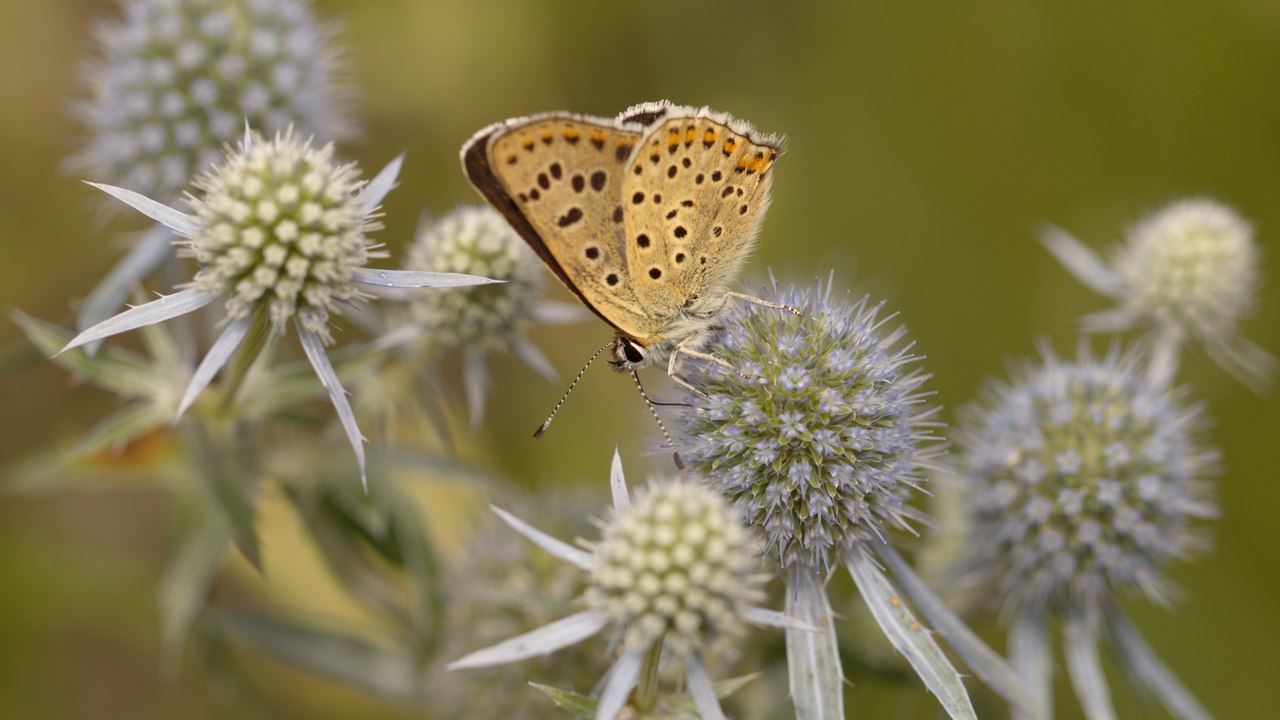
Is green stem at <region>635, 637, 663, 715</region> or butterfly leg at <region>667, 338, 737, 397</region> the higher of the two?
butterfly leg at <region>667, 338, 737, 397</region>

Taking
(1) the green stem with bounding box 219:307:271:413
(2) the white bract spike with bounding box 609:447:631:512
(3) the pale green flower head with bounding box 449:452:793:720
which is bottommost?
(3) the pale green flower head with bounding box 449:452:793:720

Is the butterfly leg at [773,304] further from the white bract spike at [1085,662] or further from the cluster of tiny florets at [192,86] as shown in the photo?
the cluster of tiny florets at [192,86]

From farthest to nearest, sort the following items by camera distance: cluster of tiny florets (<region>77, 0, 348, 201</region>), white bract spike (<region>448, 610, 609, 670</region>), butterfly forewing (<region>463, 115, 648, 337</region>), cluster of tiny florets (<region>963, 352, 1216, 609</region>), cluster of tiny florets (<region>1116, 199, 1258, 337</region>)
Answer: cluster of tiny florets (<region>1116, 199, 1258, 337</region>), cluster of tiny florets (<region>77, 0, 348, 201</region>), cluster of tiny florets (<region>963, 352, 1216, 609</region>), butterfly forewing (<region>463, 115, 648, 337</region>), white bract spike (<region>448, 610, 609, 670</region>)

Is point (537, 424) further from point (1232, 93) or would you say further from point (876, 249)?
point (1232, 93)

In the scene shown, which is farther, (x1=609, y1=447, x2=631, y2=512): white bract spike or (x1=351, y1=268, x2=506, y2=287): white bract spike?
(x1=351, y1=268, x2=506, y2=287): white bract spike

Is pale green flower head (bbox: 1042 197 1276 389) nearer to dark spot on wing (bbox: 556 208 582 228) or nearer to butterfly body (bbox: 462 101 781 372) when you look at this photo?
butterfly body (bbox: 462 101 781 372)

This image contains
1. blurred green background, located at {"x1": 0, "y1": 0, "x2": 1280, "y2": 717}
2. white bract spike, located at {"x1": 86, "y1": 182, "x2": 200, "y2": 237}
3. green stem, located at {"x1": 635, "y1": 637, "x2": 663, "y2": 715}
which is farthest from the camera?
blurred green background, located at {"x1": 0, "y1": 0, "x2": 1280, "y2": 717}

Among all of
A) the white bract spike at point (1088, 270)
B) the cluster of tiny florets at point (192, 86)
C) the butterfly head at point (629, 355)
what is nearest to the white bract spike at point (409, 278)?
the butterfly head at point (629, 355)

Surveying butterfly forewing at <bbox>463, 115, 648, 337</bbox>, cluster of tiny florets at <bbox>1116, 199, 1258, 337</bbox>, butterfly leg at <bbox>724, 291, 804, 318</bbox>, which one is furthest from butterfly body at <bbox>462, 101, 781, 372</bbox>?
cluster of tiny florets at <bbox>1116, 199, 1258, 337</bbox>
